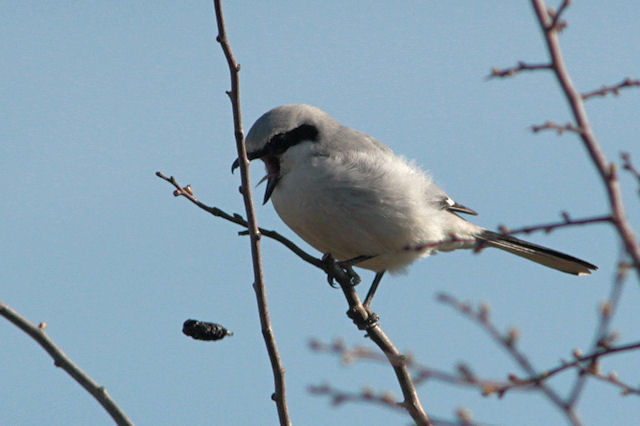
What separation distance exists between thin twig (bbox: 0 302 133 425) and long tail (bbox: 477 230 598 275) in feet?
12.4

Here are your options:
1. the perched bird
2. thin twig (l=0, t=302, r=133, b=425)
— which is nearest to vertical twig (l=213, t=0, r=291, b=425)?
thin twig (l=0, t=302, r=133, b=425)

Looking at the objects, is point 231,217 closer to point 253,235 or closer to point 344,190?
point 253,235

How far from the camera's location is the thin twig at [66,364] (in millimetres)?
1922

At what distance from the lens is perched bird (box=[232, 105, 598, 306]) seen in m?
4.36

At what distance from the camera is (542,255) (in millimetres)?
5578

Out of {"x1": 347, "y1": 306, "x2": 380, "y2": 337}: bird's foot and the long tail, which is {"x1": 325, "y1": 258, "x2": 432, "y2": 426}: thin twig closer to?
{"x1": 347, "y1": 306, "x2": 380, "y2": 337}: bird's foot

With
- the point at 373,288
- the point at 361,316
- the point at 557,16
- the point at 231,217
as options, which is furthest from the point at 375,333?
the point at 557,16

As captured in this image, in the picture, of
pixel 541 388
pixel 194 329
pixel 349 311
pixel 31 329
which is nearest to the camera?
pixel 541 388

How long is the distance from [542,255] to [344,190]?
1.97 meters

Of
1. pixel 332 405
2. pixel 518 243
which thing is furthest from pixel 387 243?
pixel 332 405

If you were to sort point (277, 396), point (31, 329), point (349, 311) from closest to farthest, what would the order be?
point (31, 329)
point (277, 396)
point (349, 311)

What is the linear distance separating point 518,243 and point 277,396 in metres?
3.42

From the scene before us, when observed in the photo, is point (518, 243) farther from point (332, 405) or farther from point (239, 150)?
point (332, 405)

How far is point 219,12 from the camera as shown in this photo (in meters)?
2.32
